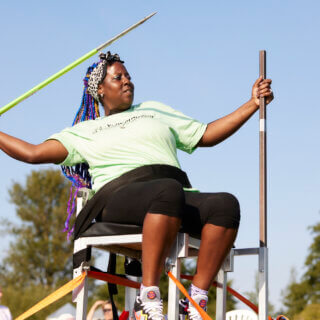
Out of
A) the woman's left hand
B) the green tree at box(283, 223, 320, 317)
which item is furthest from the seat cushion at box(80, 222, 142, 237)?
the green tree at box(283, 223, 320, 317)

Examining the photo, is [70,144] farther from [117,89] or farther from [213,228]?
[213,228]

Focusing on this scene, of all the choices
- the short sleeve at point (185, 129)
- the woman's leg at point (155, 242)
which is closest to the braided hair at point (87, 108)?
the short sleeve at point (185, 129)

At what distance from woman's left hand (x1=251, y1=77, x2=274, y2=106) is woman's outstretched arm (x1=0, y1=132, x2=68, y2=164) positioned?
1.04 metres

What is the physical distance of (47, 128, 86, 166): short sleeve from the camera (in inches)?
134

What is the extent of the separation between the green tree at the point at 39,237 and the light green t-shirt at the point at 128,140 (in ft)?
77.9

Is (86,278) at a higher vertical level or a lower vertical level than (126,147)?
lower

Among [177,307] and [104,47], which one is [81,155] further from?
[177,307]

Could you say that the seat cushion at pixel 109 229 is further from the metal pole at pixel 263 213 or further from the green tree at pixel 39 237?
the green tree at pixel 39 237

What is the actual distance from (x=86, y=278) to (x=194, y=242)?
538 millimetres

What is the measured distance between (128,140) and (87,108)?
0.73 m

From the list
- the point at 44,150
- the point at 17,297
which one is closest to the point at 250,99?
the point at 44,150

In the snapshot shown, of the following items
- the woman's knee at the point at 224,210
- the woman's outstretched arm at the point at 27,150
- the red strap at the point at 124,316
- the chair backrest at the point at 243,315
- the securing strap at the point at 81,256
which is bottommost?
the chair backrest at the point at 243,315

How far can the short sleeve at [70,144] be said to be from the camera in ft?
11.1

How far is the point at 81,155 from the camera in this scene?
3.42 meters
